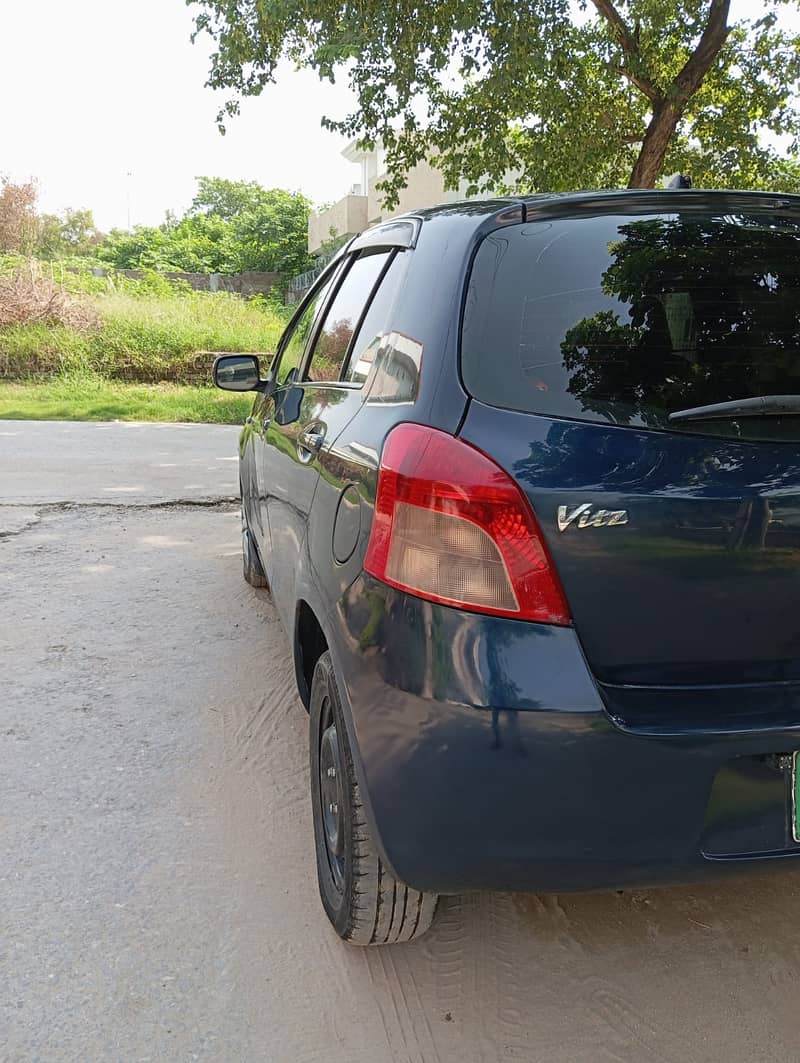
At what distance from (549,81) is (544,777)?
10221mm

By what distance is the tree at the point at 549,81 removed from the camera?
973 centimetres

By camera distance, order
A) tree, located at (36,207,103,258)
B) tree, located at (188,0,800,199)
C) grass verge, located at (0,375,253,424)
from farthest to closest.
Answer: tree, located at (36,207,103,258)
grass verge, located at (0,375,253,424)
tree, located at (188,0,800,199)

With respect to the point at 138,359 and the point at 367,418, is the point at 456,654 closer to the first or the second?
the point at 367,418

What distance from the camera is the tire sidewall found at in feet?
6.78

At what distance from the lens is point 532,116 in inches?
426

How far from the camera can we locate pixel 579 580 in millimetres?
1711

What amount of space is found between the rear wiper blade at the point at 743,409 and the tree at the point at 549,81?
27.1 ft

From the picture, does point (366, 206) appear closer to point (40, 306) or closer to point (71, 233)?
point (40, 306)

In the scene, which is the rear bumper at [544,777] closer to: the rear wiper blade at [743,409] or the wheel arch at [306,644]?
the rear wiper blade at [743,409]

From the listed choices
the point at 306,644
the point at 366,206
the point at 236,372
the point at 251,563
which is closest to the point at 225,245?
the point at 366,206

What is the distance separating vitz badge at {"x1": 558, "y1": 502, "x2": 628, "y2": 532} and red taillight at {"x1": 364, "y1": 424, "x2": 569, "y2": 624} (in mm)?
51

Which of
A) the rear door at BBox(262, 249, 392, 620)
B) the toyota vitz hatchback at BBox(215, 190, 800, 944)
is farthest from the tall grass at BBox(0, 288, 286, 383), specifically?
the toyota vitz hatchback at BBox(215, 190, 800, 944)

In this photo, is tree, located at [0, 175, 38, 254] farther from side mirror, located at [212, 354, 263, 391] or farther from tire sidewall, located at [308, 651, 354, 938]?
tire sidewall, located at [308, 651, 354, 938]

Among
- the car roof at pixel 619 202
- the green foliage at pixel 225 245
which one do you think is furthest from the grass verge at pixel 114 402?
the green foliage at pixel 225 245
